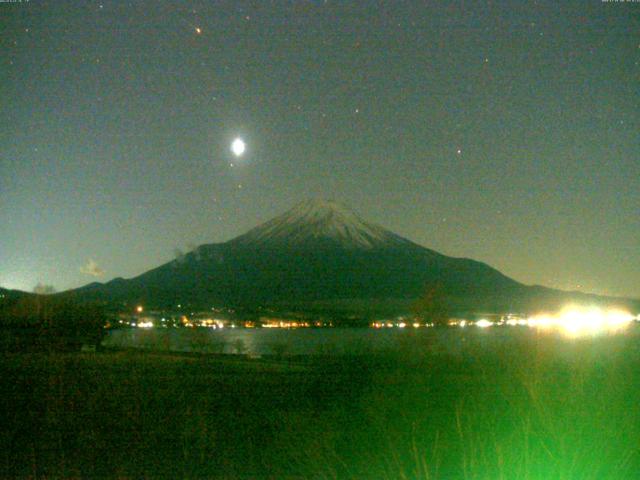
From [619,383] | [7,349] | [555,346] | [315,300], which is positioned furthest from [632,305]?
[619,383]

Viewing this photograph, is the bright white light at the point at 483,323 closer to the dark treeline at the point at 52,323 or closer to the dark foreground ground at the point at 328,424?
the dark treeline at the point at 52,323

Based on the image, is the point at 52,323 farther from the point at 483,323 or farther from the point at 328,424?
the point at 483,323

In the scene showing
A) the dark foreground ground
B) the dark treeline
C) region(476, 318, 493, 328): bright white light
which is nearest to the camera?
the dark foreground ground

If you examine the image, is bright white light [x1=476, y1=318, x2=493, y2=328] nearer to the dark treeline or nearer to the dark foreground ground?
the dark treeline

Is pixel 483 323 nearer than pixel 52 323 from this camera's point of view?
No

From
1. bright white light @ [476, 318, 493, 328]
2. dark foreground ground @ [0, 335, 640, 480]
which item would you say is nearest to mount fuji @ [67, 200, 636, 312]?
bright white light @ [476, 318, 493, 328]

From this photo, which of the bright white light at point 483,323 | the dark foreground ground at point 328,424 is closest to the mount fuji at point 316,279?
the bright white light at point 483,323

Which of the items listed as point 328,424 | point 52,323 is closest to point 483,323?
point 52,323

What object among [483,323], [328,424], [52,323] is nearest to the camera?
[328,424]
